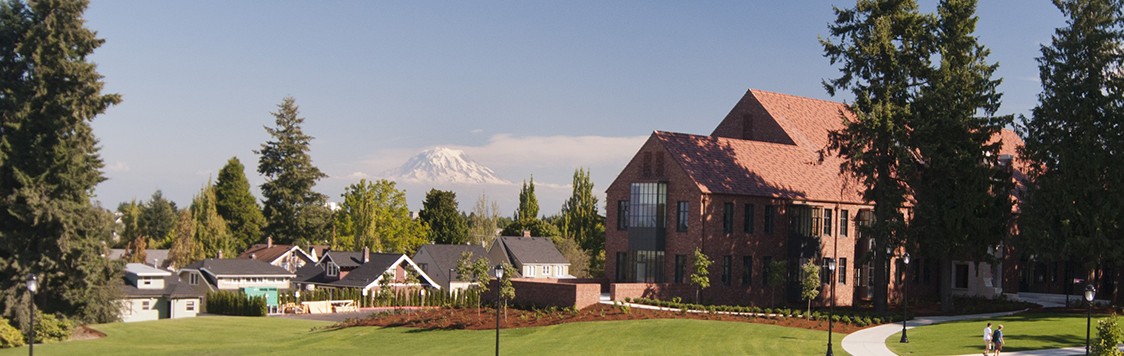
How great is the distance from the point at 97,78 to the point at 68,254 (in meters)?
8.82

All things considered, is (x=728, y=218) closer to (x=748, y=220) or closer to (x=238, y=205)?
(x=748, y=220)

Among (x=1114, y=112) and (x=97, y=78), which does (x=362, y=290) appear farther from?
(x=1114, y=112)

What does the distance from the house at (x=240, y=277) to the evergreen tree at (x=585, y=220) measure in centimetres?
2747

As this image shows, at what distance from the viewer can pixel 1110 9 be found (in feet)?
156

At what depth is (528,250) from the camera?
3740 inches

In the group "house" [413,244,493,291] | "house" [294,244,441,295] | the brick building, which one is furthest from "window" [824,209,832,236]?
"house" [413,244,493,291]

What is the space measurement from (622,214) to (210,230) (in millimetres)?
62258

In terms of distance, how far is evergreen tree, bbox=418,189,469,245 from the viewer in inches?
4422

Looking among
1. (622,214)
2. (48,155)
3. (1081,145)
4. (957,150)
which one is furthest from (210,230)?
(1081,145)

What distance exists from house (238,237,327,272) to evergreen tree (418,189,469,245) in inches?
511

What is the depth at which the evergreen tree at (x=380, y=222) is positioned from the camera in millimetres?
104125

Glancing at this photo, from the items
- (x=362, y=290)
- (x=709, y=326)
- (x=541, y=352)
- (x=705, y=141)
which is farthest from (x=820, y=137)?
(x=362, y=290)

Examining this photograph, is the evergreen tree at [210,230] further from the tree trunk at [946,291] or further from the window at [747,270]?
the tree trunk at [946,291]

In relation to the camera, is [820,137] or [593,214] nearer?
[820,137]
